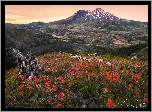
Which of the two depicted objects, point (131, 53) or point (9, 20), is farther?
point (131, 53)

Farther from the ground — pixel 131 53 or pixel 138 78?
pixel 131 53
